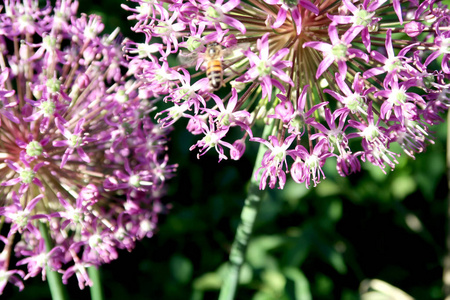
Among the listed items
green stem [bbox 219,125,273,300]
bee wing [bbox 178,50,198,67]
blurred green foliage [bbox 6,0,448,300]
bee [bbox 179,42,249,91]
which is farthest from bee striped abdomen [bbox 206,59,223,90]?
blurred green foliage [bbox 6,0,448,300]

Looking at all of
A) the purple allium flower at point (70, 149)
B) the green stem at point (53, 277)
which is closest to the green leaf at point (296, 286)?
the purple allium flower at point (70, 149)

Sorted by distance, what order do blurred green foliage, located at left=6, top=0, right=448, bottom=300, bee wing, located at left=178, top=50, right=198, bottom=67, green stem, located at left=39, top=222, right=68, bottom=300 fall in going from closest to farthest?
bee wing, located at left=178, top=50, right=198, bottom=67 < green stem, located at left=39, top=222, right=68, bottom=300 < blurred green foliage, located at left=6, top=0, right=448, bottom=300

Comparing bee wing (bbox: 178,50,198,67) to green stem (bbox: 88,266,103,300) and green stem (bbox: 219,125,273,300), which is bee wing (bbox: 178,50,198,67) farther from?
green stem (bbox: 88,266,103,300)

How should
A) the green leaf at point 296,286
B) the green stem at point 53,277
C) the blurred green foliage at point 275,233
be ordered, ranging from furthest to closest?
1. the blurred green foliage at point 275,233
2. the green leaf at point 296,286
3. the green stem at point 53,277

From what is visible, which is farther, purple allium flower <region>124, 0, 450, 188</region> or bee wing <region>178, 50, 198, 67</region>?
bee wing <region>178, 50, 198, 67</region>

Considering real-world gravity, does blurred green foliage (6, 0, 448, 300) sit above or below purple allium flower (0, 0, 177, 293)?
below

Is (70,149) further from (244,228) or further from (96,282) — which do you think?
(244,228)

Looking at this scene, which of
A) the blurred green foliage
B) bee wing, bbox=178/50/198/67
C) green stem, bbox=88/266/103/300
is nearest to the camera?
bee wing, bbox=178/50/198/67

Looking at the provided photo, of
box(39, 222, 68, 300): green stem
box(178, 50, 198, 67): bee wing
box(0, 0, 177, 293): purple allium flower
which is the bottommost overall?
box(39, 222, 68, 300): green stem

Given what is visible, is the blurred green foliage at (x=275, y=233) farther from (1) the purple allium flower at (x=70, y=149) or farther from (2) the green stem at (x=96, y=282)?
(2) the green stem at (x=96, y=282)
